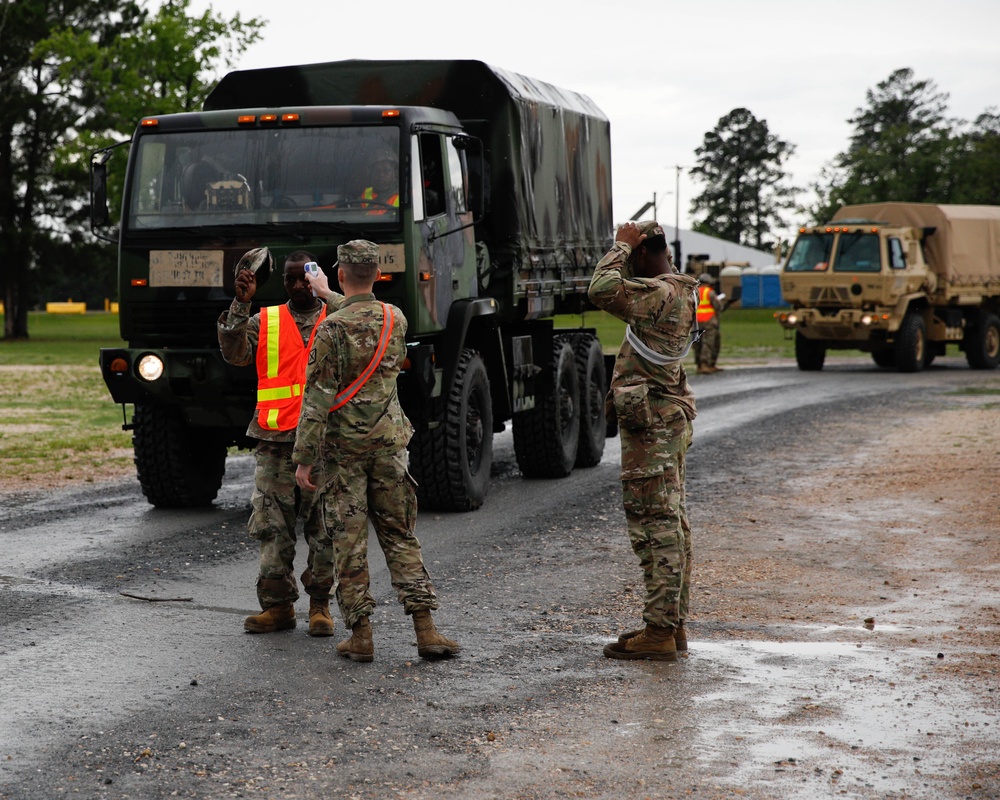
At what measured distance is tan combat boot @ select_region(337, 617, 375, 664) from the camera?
6.43m

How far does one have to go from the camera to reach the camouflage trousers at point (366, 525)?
21.1 feet

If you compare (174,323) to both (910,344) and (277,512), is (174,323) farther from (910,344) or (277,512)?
(910,344)

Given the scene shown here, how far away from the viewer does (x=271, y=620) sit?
6996mm

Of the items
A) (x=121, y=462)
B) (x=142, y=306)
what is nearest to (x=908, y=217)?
(x=121, y=462)

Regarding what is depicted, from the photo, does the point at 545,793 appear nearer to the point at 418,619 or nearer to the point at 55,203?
the point at 418,619

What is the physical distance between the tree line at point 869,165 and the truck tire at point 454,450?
203ft

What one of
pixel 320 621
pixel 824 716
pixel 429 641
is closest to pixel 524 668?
pixel 429 641

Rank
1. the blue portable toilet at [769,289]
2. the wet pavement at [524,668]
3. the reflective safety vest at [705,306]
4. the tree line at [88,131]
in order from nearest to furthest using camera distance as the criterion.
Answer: the wet pavement at [524,668], the reflective safety vest at [705,306], the tree line at [88,131], the blue portable toilet at [769,289]

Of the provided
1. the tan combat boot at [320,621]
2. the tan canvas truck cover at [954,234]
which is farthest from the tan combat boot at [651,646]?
the tan canvas truck cover at [954,234]

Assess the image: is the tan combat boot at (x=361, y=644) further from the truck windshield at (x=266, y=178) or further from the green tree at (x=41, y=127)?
the green tree at (x=41, y=127)

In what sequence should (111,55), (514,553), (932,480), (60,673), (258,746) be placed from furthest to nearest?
(111,55) < (932,480) < (514,553) < (60,673) < (258,746)

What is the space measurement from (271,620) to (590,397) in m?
7.19

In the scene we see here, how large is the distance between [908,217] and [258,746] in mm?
26497

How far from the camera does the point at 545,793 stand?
4699 millimetres
